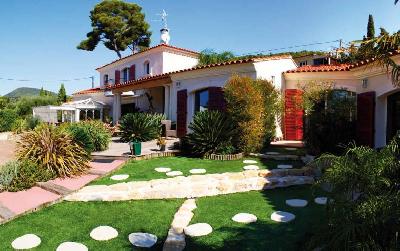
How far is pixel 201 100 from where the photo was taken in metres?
17.7

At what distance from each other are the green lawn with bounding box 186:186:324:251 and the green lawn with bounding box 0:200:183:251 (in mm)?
765

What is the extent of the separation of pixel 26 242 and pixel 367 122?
11.0 metres

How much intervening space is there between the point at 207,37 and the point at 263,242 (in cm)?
1857

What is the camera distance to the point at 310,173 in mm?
9523

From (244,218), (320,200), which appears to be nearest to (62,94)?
(244,218)

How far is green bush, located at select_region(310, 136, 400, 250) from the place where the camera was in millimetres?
3477

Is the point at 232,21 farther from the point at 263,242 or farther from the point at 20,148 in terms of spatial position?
the point at 263,242

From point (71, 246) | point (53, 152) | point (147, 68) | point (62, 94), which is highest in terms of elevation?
point (147, 68)

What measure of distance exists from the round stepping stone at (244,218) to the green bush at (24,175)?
17.1ft

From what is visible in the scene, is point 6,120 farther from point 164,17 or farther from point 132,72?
point 164,17

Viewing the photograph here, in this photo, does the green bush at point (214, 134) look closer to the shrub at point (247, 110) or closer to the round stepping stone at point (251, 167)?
the shrub at point (247, 110)

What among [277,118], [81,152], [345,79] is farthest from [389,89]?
[81,152]

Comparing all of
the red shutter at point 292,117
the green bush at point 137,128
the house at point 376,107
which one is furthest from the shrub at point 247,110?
the green bush at point 137,128

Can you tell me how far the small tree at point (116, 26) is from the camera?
3784 cm
